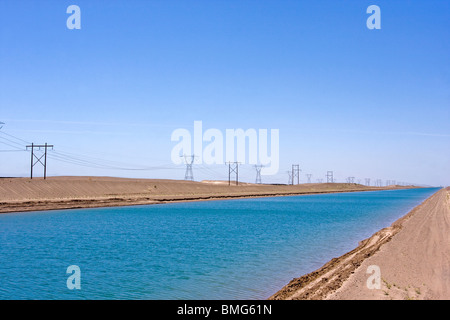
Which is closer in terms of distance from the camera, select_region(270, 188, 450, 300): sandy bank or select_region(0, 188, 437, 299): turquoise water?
select_region(270, 188, 450, 300): sandy bank

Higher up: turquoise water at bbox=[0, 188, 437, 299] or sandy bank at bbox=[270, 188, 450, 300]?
sandy bank at bbox=[270, 188, 450, 300]

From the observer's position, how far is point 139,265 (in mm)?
18703

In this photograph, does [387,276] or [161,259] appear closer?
[387,276]

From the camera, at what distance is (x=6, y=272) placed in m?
16.9

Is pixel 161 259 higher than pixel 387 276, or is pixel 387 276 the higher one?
→ pixel 387 276

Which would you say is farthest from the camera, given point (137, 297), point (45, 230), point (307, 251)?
point (45, 230)

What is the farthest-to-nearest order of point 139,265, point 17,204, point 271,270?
point 17,204 < point 139,265 < point 271,270

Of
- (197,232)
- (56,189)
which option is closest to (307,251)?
(197,232)

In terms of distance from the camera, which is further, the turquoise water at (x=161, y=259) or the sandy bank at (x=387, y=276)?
the turquoise water at (x=161, y=259)

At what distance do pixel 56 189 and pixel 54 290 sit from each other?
71.3m

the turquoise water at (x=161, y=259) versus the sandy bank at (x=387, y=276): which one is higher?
the sandy bank at (x=387, y=276)
